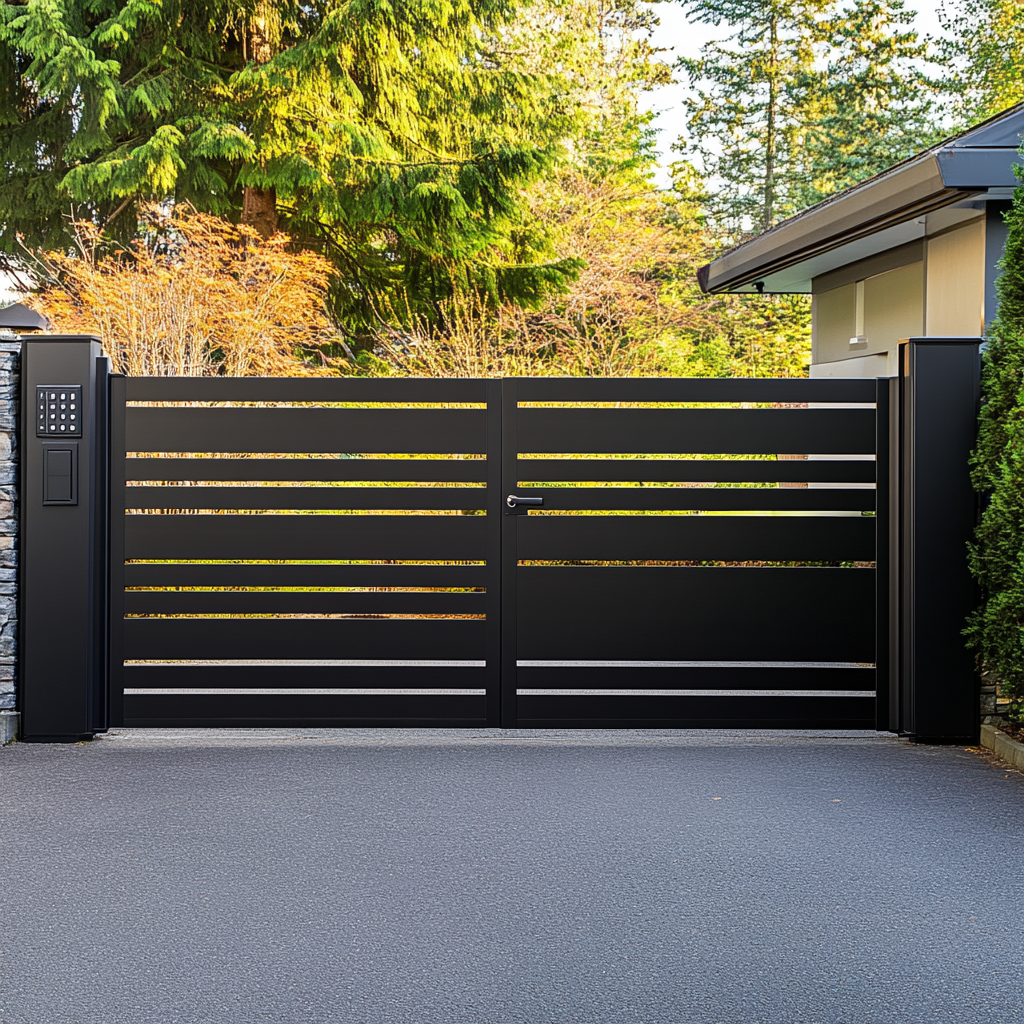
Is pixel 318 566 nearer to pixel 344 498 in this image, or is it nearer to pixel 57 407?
pixel 344 498

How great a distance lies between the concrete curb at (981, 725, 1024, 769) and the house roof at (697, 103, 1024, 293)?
266 centimetres

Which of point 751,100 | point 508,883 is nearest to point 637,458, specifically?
point 508,883

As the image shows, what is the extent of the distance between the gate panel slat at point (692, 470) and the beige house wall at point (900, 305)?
5.08 feet

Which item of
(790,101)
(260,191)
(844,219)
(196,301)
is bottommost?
(844,219)

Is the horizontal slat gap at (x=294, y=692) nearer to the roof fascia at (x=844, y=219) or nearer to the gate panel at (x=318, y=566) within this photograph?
the gate panel at (x=318, y=566)

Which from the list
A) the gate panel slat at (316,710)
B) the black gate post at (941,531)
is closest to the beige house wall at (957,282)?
the black gate post at (941,531)

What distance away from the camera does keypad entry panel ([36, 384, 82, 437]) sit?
16.6 feet

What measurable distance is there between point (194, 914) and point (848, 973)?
175 centimetres

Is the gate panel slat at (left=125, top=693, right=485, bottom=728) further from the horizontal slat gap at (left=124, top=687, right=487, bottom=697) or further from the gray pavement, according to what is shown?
the gray pavement

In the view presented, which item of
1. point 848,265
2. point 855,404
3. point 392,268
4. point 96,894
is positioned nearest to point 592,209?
point 392,268

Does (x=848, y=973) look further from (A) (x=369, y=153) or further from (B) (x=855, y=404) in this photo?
(A) (x=369, y=153)

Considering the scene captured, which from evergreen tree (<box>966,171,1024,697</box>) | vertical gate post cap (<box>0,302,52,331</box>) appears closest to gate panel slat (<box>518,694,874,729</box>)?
evergreen tree (<box>966,171,1024,697</box>)

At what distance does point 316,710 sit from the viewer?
17.4 ft

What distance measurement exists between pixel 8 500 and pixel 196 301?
653 centimetres
